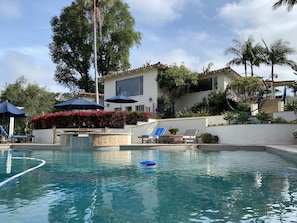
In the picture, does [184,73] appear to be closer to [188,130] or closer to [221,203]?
[188,130]

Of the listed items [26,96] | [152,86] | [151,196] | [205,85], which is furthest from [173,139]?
[26,96]

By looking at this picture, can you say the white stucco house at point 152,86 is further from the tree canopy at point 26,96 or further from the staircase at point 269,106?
the tree canopy at point 26,96

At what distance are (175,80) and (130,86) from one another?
5069mm

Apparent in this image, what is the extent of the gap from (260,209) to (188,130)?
47.6 ft

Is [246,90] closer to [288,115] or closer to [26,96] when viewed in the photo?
[288,115]

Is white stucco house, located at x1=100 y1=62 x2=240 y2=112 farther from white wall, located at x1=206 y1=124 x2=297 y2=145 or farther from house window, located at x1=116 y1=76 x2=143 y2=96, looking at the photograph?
white wall, located at x1=206 y1=124 x2=297 y2=145

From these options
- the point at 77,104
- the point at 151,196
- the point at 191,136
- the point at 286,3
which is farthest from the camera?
the point at 286,3

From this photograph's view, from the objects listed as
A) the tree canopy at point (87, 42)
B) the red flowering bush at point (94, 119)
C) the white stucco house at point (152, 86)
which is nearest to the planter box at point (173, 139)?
the red flowering bush at point (94, 119)

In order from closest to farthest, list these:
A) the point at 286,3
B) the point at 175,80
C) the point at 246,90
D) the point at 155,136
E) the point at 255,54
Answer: the point at 155,136 < the point at 286,3 < the point at 246,90 < the point at 175,80 < the point at 255,54

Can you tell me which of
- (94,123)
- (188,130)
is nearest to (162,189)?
(188,130)

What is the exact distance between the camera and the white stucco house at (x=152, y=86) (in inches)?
946

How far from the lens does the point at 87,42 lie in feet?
118

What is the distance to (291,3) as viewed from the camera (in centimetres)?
1794

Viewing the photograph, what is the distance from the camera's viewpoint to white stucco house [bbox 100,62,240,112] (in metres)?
24.0
